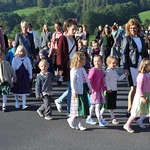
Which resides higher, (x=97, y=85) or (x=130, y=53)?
(x=130, y=53)

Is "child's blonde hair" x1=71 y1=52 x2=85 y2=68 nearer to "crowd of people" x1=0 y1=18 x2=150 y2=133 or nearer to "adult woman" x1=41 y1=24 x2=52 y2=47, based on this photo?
"crowd of people" x1=0 y1=18 x2=150 y2=133

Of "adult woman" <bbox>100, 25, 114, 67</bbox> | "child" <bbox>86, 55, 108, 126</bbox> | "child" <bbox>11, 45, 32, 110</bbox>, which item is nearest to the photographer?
"child" <bbox>86, 55, 108, 126</bbox>

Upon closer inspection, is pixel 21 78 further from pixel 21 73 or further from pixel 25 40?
pixel 25 40

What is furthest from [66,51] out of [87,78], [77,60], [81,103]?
[81,103]

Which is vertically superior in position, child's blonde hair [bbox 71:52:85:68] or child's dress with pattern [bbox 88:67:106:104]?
child's blonde hair [bbox 71:52:85:68]

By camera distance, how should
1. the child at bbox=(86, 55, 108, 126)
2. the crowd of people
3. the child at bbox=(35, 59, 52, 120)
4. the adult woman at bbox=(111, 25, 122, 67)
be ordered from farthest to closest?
1. the adult woman at bbox=(111, 25, 122, 67)
2. the child at bbox=(35, 59, 52, 120)
3. the child at bbox=(86, 55, 108, 126)
4. the crowd of people

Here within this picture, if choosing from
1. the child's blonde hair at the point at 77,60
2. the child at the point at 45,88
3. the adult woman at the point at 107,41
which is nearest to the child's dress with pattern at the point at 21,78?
the child at the point at 45,88

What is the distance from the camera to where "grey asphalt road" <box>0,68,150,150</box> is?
513 cm

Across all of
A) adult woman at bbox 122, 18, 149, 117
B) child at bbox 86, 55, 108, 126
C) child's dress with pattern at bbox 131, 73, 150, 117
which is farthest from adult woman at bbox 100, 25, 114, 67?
child's dress with pattern at bbox 131, 73, 150, 117

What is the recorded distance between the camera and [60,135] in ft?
18.7

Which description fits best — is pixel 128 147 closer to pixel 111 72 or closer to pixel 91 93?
pixel 91 93

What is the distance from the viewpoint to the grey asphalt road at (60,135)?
5133mm

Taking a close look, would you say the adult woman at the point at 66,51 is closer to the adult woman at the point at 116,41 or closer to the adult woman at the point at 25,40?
the adult woman at the point at 25,40

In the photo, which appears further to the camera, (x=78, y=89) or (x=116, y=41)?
(x=116, y=41)
